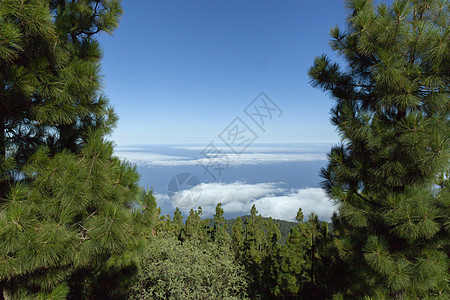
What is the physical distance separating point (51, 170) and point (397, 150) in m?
4.72

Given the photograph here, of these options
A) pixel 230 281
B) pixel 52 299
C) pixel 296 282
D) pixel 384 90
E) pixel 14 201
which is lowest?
pixel 296 282

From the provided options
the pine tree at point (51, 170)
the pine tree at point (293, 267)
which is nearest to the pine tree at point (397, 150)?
the pine tree at point (51, 170)

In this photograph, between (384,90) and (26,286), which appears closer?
(26,286)

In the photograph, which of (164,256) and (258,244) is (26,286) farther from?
(258,244)

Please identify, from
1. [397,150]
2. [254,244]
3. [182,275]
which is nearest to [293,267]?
[254,244]

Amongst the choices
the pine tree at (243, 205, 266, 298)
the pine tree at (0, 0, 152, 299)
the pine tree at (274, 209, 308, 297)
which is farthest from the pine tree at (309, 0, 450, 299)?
the pine tree at (243, 205, 266, 298)

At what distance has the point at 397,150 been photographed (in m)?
3.60

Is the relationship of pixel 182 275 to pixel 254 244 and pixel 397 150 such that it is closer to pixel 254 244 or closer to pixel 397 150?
pixel 397 150

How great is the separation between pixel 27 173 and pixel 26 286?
1410mm

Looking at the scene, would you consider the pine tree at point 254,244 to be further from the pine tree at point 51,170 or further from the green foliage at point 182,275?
the pine tree at point 51,170

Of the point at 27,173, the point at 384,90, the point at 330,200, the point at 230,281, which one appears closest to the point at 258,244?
the point at 230,281

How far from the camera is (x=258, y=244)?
1477 cm

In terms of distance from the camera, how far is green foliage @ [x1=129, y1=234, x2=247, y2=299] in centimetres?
652

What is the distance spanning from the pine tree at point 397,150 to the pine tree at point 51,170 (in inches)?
140
